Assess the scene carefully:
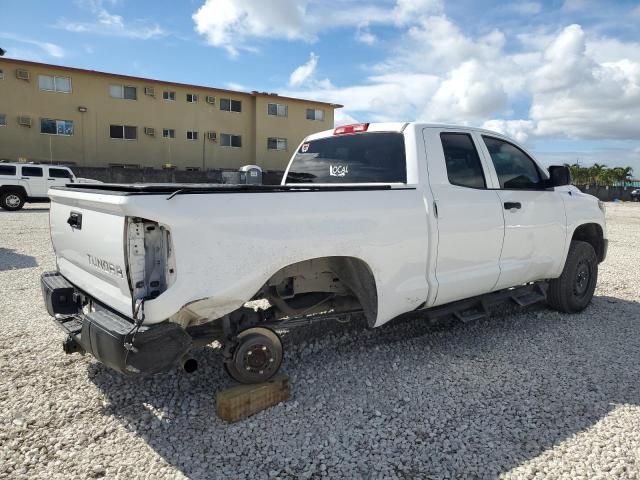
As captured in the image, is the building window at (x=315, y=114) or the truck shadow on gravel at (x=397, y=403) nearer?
the truck shadow on gravel at (x=397, y=403)

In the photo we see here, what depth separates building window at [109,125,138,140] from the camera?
30692 millimetres

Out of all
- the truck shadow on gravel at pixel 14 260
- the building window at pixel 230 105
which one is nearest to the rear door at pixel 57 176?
the truck shadow on gravel at pixel 14 260

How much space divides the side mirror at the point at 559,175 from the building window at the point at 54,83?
3119 centimetres

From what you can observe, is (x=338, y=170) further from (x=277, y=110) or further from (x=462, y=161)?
(x=277, y=110)

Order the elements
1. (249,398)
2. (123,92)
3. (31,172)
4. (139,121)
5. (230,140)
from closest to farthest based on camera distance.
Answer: (249,398)
(31,172)
(123,92)
(139,121)
(230,140)

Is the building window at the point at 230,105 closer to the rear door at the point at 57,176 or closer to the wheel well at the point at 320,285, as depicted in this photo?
the rear door at the point at 57,176

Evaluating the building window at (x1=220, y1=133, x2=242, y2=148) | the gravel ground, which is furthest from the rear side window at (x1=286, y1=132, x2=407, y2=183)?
the building window at (x1=220, y1=133, x2=242, y2=148)

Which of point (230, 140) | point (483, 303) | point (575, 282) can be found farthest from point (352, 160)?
point (230, 140)

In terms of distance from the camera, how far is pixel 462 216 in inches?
163

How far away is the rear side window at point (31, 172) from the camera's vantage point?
18753 millimetres

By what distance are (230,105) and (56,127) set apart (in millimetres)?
11425

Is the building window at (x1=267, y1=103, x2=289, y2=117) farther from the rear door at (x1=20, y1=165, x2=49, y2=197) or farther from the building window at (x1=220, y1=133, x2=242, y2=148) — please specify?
the rear door at (x1=20, y1=165, x2=49, y2=197)

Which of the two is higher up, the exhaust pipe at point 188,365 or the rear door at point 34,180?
the rear door at point 34,180

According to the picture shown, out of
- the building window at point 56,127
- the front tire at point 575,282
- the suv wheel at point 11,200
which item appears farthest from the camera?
the building window at point 56,127
